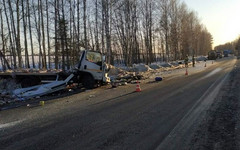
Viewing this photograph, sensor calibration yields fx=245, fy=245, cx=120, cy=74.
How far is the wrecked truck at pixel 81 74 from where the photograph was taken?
598 inches

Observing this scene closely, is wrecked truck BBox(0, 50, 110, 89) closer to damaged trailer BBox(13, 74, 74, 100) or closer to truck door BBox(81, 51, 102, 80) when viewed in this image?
truck door BBox(81, 51, 102, 80)

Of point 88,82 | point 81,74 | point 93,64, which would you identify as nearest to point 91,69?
point 93,64

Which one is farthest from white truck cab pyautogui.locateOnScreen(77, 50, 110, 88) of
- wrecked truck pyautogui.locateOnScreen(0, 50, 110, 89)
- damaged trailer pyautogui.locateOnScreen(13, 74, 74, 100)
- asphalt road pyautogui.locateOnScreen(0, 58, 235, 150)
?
asphalt road pyautogui.locateOnScreen(0, 58, 235, 150)

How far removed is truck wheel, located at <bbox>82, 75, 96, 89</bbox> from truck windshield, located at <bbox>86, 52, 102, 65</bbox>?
1.05 metres

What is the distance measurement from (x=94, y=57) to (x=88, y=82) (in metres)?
1.62

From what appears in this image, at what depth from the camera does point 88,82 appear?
15375 millimetres

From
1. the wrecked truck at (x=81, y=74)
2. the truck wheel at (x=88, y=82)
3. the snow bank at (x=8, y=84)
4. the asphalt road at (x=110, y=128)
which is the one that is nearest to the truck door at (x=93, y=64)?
the wrecked truck at (x=81, y=74)

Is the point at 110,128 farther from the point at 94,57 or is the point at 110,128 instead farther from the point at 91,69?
the point at 94,57

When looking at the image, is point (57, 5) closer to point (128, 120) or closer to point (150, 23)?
point (150, 23)

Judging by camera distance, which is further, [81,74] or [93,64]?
[81,74]

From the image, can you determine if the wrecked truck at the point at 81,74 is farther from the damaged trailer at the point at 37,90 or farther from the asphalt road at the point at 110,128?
the asphalt road at the point at 110,128

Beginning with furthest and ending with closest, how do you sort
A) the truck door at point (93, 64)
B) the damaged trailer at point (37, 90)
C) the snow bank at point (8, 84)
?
the truck door at point (93, 64) → the snow bank at point (8, 84) → the damaged trailer at point (37, 90)

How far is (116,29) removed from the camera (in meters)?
40.4

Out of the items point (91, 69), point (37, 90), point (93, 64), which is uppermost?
point (93, 64)
